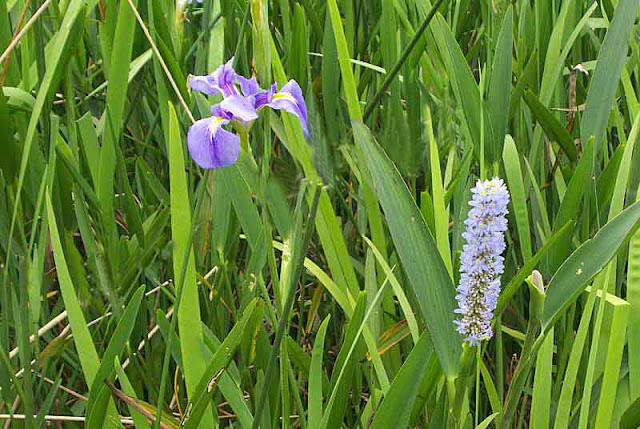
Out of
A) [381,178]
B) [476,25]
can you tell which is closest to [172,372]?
[381,178]

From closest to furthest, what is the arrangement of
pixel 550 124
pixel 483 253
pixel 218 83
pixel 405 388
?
pixel 483 253, pixel 405 388, pixel 218 83, pixel 550 124

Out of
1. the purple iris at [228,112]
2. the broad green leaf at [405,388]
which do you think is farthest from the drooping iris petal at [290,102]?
the broad green leaf at [405,388]

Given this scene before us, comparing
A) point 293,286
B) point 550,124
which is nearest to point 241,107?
point 293,286

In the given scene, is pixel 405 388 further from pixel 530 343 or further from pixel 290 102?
pixel 290 102

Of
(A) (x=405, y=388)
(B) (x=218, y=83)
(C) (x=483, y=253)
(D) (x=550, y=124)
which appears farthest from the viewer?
(D) (x=550, y=124)

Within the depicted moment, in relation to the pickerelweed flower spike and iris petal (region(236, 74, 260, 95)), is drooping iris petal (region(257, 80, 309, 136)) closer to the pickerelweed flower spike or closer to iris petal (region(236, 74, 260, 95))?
iris petal (region(236, 74, 260, 95))

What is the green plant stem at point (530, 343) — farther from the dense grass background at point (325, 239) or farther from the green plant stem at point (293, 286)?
the green plant stem at point (293, 286)
